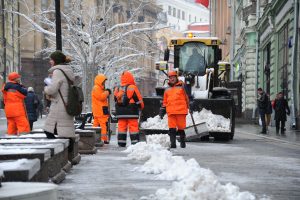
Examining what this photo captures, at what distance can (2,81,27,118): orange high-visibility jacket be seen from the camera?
1520cm

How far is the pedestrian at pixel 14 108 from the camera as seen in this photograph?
49.9 feet

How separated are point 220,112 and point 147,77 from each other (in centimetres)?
8370

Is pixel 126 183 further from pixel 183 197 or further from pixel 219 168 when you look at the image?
pixel 219 168

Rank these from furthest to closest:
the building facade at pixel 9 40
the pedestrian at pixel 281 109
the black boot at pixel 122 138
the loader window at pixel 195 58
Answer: the building facade at pixel 9 40
the pedestrian at pixel 281 109
the loader window at pixel 195 58
the black boot at pixel 122 138

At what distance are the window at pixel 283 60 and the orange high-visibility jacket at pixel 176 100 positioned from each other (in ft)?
54.8

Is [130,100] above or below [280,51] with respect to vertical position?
below

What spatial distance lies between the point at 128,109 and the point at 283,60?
18.4 metres

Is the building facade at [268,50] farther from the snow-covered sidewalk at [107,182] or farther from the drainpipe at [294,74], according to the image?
the snow-covered sidewalk at [107,182]

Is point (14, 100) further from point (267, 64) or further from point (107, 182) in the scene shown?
point (267, 64)

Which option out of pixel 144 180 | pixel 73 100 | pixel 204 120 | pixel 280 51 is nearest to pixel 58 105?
pixel 73 100

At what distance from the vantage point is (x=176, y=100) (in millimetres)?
14438

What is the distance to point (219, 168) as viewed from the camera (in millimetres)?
10383

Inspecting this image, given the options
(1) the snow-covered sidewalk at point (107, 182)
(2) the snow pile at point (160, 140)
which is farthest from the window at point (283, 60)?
(1) the snow-covered sidewalk at point (107, 182)

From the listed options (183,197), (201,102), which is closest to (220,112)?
(201,102)
